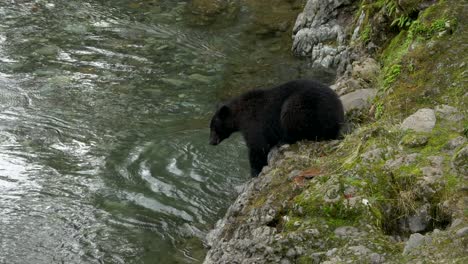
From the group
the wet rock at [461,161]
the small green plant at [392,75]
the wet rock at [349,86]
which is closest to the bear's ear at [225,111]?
the wet rock at [349,86]

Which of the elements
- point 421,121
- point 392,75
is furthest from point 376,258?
point 392,75

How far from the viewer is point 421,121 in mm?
6789

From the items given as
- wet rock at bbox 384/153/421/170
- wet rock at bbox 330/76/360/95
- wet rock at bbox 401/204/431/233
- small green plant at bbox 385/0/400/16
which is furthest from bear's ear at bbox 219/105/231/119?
wet rock at bbox 401/204/431/233

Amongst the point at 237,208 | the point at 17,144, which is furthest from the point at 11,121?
the point at 237,208

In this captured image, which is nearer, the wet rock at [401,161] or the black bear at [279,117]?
the wet rock at [401,161]

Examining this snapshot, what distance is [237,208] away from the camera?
23.7 feet

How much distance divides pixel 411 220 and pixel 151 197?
410cm

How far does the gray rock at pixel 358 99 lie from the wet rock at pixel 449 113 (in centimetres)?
169

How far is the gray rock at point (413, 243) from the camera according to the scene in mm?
5096

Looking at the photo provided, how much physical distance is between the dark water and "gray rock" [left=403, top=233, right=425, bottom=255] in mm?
2823

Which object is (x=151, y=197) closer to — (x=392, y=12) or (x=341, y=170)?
(x=341, y=170)

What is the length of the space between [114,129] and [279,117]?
11.5 ft

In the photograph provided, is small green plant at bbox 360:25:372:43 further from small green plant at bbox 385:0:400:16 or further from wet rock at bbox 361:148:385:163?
wet rock at bbox 361:148:385:163

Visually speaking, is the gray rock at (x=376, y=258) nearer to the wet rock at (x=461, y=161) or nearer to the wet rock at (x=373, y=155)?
the wet rock at (x=461, y=161)
